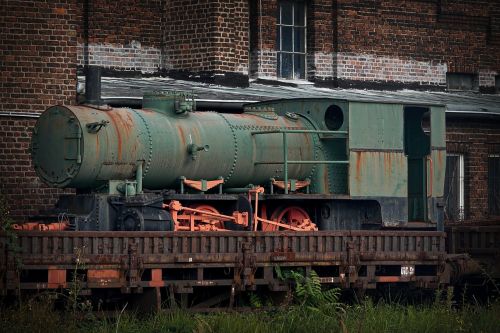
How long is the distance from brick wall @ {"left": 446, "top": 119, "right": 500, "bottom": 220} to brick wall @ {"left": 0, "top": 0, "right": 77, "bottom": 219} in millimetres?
9490

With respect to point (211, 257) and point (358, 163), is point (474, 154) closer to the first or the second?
point (358, 163)

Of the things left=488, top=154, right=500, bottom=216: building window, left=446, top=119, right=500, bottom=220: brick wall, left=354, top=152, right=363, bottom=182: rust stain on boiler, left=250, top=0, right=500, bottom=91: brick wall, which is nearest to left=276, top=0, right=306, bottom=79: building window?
left=250, top=0, right=500, bottom=91: brick wall

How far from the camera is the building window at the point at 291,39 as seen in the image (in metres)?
27.0

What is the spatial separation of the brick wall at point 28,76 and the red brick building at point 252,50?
2cm

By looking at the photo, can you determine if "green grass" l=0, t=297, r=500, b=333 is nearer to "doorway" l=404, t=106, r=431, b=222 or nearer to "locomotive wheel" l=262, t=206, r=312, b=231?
"locomotive wheel" l=262, t=206, r=312, b=231

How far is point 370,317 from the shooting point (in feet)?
51.6

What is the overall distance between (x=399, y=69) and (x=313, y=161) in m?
10.5

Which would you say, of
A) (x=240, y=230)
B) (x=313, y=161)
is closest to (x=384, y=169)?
(x=313, y=161)

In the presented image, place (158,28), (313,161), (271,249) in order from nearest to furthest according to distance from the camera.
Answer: (271,249) < (313,161) < (158,28)

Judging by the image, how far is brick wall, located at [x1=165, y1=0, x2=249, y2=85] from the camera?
83.0ft

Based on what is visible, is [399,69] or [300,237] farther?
[399,69]

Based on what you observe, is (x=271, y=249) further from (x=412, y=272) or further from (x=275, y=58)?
(x=275, y=58)

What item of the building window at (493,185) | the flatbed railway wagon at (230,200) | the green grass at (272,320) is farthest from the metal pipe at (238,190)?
the building window at (493,185)

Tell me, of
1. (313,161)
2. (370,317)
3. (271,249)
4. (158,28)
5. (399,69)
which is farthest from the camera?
(399,69)
